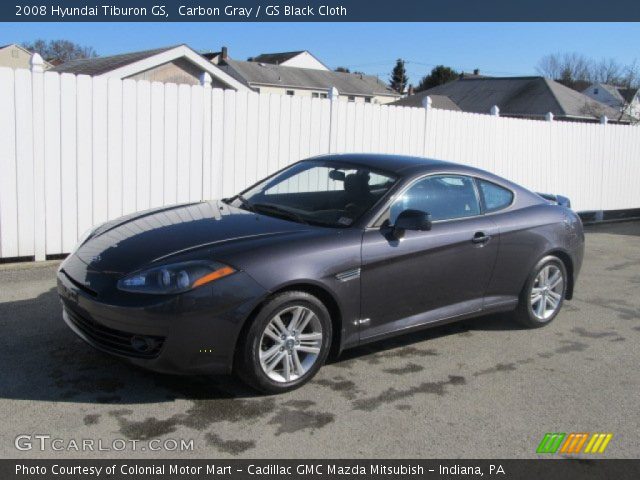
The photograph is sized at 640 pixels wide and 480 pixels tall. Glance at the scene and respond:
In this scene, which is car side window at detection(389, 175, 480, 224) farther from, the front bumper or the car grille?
the car grille

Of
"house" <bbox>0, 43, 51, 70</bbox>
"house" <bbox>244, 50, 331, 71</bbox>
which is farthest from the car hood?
"house" <bbox>244, 50, 331, 71</bbox>

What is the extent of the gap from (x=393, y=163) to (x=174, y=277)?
2265mm

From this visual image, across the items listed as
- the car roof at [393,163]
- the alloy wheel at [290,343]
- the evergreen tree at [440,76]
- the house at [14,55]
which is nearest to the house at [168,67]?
the car roof at [393,163]

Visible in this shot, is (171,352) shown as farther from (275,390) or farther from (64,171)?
(64,171)

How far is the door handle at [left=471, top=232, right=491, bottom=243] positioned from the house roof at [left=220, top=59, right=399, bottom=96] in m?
Answer: 48.2

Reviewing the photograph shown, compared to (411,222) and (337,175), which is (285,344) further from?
(337,175)

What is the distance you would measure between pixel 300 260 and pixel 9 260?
4.76 meters

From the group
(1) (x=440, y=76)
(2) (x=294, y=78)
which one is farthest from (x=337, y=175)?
(1) (x=440, y=76)

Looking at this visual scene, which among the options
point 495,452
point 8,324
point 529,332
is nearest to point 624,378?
point 529,332

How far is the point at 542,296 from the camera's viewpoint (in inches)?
241

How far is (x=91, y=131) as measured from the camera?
7832 millimetres

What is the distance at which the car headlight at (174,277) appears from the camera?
395 centimetres

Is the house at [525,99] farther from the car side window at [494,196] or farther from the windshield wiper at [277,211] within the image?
the windshield wiper at [277,211]

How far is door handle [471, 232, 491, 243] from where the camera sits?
5.37 metres
